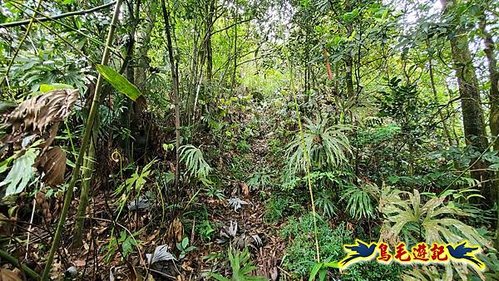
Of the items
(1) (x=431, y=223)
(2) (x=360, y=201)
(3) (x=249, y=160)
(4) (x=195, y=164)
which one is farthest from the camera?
(3) (x=249, y=160)

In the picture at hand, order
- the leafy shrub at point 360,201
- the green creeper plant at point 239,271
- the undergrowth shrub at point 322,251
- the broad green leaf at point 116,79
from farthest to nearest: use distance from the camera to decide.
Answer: the leafy shrub at point 360,201, the undergrowth shrub at point 322,251, the green creeper plant at point 239,271, the broad green leaf at point 116,79

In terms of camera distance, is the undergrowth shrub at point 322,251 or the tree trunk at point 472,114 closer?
the undergrowth shrub at point 322,251

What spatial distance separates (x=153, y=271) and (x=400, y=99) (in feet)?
6.69

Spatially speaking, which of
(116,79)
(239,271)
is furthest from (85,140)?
(239,271)

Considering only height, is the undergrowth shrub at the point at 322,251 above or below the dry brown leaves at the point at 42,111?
below

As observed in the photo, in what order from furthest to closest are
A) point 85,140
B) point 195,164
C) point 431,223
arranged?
point 195,164 → point 431,223 → point 85,140

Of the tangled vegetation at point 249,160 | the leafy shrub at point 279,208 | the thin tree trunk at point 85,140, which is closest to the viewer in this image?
the thin tree trunk at point 85,140

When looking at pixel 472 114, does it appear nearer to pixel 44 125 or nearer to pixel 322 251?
pixel 322 251

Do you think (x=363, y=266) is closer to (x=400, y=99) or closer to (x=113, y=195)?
(x=400, y=99)

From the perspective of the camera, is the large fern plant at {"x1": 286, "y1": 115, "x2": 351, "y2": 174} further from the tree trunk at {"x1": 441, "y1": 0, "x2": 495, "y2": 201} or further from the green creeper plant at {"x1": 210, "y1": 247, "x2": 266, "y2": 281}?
the tree trunk at {"x1": 441, "y1": 0, "x2": 495, "y2": 201}

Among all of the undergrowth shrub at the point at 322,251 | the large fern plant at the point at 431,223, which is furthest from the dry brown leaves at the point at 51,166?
the undergrowth shrub at the point at 322,251

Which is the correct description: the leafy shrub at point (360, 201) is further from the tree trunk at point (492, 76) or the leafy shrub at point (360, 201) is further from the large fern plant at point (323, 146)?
the tree trunk at point (492, 76)

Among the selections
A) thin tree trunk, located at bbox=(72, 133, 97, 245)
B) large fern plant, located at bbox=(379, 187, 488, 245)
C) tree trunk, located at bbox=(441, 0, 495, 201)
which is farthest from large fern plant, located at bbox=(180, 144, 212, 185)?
tree trunk, located at bbox=(441, 0, 495, 201)

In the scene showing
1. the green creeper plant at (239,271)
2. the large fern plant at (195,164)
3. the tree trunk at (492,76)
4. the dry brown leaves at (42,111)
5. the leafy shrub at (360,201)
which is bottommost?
the green creeper plant at (239,271)
